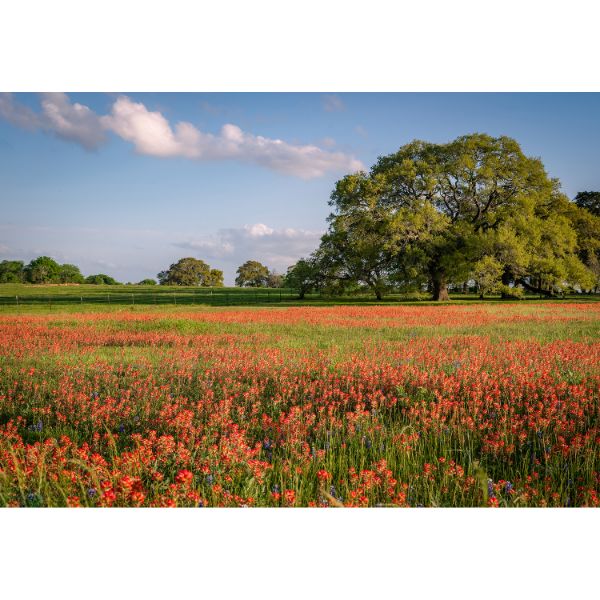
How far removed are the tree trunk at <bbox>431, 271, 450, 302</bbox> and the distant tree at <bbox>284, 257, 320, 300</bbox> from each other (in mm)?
8724

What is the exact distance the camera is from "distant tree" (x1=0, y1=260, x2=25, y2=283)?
2231 centimetres

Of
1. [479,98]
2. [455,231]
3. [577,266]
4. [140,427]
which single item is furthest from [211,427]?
[577,266]

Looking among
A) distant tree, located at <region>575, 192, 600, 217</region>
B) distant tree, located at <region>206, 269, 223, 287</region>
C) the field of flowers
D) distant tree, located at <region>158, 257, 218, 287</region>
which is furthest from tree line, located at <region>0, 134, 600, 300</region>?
distant tree, located at <region>206, 269, 223, 287</region>

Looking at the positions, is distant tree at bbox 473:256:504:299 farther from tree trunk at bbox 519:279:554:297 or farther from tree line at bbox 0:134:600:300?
tree trunk at bbox 519:279:554:297

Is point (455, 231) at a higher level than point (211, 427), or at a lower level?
higher

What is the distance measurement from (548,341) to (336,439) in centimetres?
799

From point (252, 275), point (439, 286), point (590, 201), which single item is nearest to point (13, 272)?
point (439, 286)

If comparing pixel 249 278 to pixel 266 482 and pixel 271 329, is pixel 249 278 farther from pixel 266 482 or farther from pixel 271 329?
pixel 266 482

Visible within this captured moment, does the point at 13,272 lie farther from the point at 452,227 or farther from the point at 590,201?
the point at 590,201

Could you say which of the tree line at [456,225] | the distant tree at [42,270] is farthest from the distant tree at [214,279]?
the tree line at [456,225]

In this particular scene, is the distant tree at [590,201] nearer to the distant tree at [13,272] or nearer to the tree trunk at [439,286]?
the tree trunk at [439,286]

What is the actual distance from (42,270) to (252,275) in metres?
50.5

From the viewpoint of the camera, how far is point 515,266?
27.2 m

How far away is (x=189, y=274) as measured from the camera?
255ft
